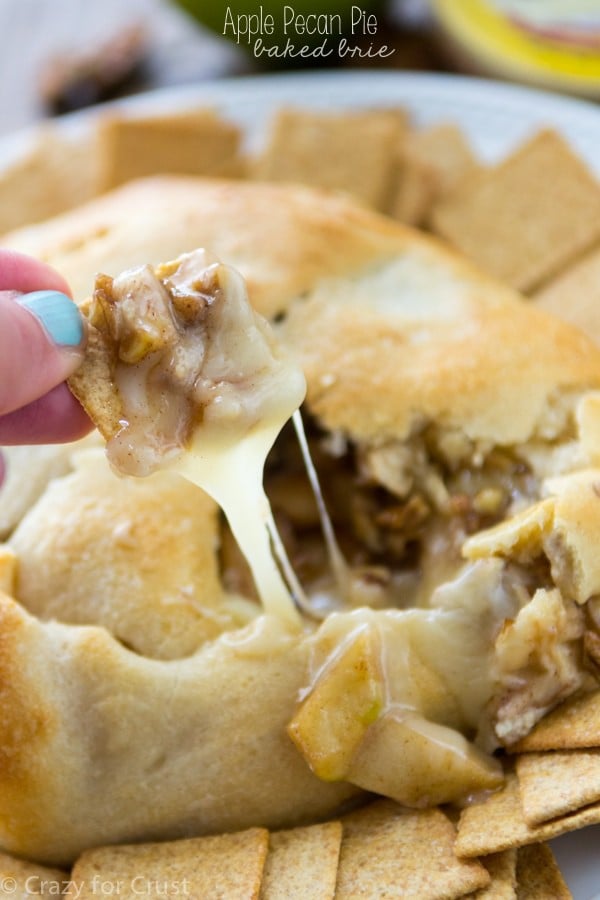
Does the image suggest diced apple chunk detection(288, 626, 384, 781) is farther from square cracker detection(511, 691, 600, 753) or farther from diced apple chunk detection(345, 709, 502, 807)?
square cracker detection(511, 691, 600, 753)

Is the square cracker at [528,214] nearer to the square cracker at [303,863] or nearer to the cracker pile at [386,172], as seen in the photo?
the cracker pile at [386,172]

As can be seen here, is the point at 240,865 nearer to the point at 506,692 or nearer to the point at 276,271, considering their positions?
the point at 506,692

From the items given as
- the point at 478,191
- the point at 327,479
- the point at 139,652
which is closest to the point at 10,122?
the point at 478,191

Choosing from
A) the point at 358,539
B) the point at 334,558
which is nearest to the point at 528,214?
the point at 358,539

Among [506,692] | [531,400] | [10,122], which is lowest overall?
[10,122]

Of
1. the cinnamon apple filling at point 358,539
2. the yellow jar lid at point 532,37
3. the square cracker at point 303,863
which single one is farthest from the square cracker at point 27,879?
the yellow jar lid at point 532,37

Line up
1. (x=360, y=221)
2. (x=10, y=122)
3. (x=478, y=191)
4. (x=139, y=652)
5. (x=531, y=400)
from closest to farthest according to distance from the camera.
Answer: (x=139, y=652) < (x=531, y=400) < (x=360, y=221) < (x=478, y=191) < (x=10, y=122)
